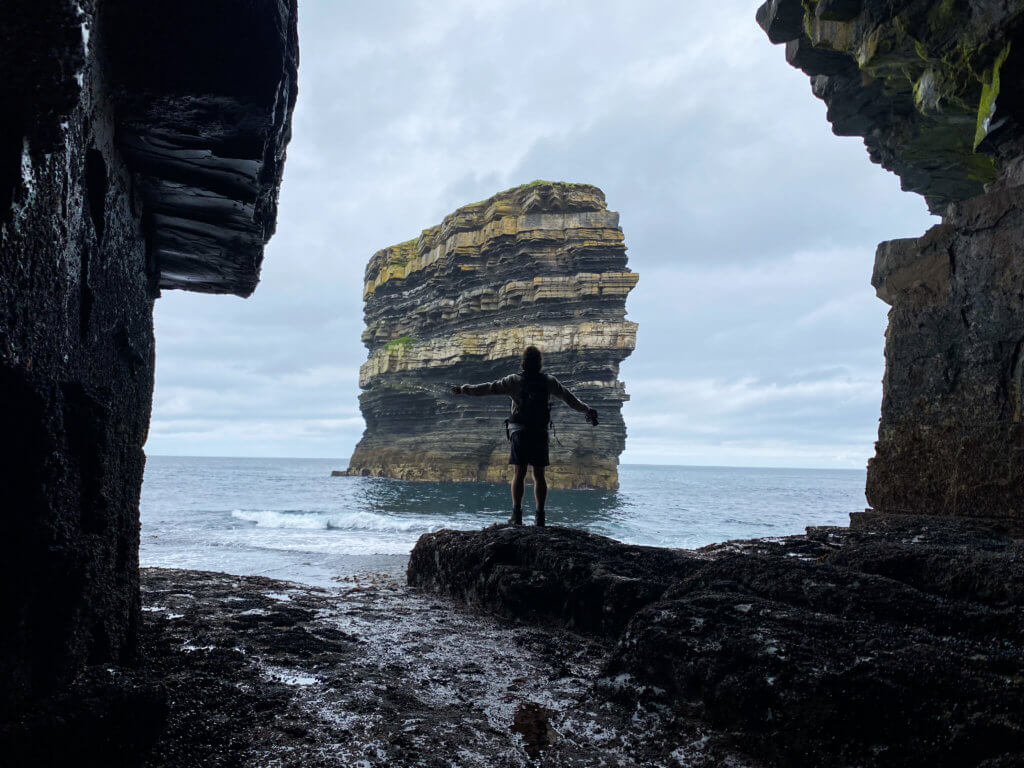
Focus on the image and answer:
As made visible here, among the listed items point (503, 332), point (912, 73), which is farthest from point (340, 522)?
point (503, 332)

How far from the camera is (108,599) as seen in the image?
Answer: 2.27m

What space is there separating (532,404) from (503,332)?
41.1m

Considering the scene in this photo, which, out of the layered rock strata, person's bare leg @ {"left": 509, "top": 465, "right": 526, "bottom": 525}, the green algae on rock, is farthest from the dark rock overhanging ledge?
the green algae on rock

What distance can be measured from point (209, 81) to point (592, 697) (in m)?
2.91

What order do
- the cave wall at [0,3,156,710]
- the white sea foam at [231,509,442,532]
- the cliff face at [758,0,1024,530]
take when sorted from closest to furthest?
1. the cave wall at [0,3,156,710]
2. the cliff face at [758,0,1024,530]
3. the white sea foam at [231,509,442,532]

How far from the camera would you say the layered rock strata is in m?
1.36

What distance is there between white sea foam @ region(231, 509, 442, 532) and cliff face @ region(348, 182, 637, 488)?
22.9m

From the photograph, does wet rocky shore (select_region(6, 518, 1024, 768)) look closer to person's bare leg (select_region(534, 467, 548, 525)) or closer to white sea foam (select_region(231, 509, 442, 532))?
person's bare leg (select_region(534, 467, 548, 525))

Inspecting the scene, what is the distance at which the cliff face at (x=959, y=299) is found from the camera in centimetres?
507

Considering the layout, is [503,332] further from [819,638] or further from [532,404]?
[819,638]

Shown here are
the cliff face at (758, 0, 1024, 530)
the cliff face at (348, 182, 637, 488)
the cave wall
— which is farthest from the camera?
the cliff face at (348, 182, 637, 488)

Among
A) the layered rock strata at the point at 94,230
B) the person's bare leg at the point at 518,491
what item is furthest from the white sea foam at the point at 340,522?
the layered rock strata at the point at 94,230

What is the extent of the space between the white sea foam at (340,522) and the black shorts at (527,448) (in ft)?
48.1

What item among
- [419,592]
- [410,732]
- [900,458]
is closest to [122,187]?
[410,732]
